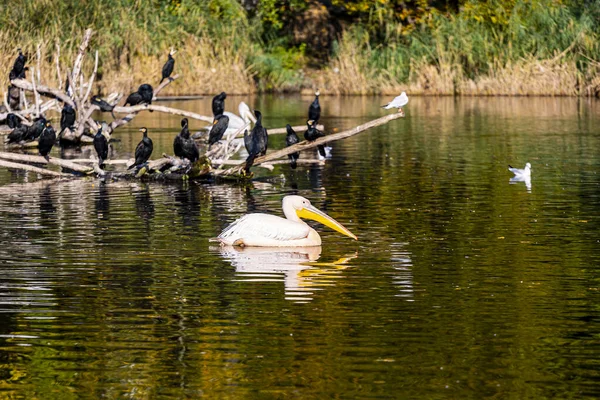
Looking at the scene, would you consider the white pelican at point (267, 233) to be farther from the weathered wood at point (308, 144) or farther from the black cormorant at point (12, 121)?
the black cormorant at point (12, 121)

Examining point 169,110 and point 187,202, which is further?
point 169,110

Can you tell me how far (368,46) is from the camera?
143 ft

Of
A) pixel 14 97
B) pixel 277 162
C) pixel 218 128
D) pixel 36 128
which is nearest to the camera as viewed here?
pixel 277 162

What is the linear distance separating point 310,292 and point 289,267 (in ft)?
4.01

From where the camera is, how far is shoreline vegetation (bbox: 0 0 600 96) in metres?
40.3

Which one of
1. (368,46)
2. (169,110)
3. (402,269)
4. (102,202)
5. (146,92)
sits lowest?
(402,269)

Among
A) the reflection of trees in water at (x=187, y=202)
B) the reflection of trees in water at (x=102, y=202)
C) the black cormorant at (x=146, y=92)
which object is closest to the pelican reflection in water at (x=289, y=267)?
the reflection of trees in water at (x=187, y=202)

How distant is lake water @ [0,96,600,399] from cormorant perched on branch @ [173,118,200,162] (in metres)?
0.45

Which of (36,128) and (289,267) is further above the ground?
(36,128)

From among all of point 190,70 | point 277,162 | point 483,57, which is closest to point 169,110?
point 277,162

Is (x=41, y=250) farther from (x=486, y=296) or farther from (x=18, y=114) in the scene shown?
(x=18, y=114)

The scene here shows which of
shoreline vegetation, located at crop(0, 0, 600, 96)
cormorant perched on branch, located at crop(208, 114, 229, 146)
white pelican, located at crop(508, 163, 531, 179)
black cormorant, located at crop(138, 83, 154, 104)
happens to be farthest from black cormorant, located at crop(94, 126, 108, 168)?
shoreline vegetation, located at crop(0, 0, 600, 96)

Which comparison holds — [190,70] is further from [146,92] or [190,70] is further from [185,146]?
[185,146]

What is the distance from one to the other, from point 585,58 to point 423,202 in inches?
994
